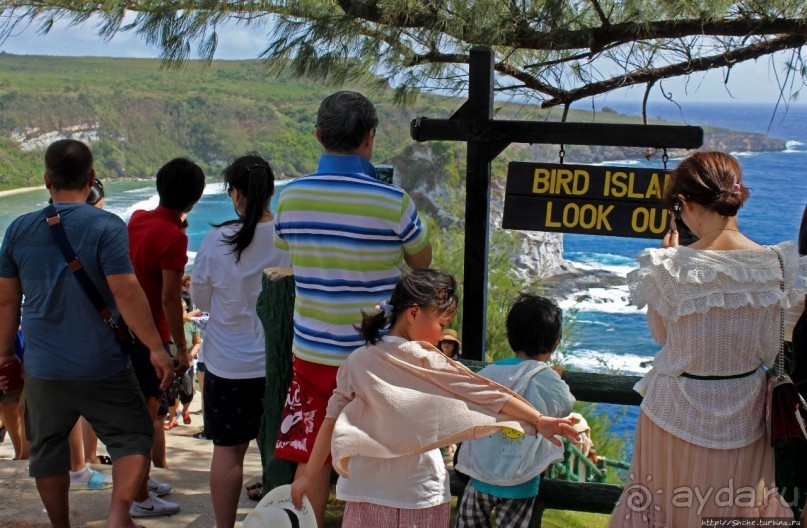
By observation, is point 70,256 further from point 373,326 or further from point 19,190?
point 19,190

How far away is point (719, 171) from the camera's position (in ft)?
7.72

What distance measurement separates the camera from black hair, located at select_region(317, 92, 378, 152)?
2.86 meters

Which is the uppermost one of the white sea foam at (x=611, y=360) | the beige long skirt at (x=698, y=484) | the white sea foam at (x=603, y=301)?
the beige long skirt at (x=698, y=484)

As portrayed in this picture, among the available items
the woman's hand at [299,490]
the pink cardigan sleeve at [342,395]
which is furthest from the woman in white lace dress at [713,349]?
the woman's hand at [299,490]

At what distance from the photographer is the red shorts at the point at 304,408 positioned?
115 inches

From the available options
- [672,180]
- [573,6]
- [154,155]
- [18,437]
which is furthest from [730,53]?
[154,155]

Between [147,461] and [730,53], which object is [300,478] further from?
[730,53]

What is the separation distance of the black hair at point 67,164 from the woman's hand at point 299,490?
144cm

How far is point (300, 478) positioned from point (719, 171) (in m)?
1.49

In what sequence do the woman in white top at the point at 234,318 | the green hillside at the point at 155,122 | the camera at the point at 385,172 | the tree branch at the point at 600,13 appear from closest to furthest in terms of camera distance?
the camera at the point at 385,172 < the woman in white top at the point at 234,318 < the tree branch at the point at 600,13 < the green hillside at the point at 155,122

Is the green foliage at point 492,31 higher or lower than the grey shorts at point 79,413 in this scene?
higher

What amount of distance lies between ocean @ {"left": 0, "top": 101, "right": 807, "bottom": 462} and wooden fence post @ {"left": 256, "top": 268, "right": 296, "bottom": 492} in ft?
19.7

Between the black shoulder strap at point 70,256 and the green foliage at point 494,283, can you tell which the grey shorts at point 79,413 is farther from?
the green foliage at point 494,283

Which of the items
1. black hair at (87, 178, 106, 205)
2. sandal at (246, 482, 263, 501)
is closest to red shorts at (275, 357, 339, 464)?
sandal at (246, 482, 263, 501)
